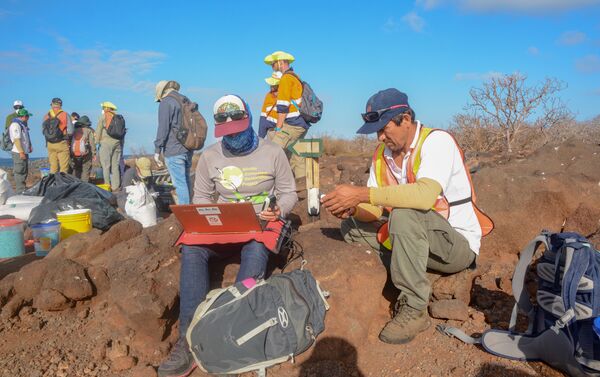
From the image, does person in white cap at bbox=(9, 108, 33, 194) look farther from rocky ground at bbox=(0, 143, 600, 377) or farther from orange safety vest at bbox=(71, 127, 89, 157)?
rocky ground at bbox=(0, 143, 600, 377)

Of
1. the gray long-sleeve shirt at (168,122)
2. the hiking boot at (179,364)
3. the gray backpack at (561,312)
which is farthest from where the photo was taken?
the gray long-sleeve shirt at (168,122)

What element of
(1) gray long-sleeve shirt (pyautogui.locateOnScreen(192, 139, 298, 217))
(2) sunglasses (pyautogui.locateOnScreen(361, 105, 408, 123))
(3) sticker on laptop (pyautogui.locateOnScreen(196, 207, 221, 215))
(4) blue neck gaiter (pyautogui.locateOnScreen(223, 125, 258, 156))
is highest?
(2) sunglasses (pyautogui.locateOnScreen(361, 105, 408, 123))

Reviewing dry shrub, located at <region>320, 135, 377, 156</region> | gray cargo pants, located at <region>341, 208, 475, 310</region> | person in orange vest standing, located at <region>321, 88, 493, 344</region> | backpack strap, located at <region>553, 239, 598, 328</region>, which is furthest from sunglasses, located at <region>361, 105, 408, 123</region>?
dry shrub, located at <region>320, 135, 377, 156</region>

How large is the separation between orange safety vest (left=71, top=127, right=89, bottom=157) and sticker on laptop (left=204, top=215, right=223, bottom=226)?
815cm

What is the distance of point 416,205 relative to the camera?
297 cm

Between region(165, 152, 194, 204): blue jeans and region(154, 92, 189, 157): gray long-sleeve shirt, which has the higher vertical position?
region(154, 92, 189, 157): gray long-sleeve shirt

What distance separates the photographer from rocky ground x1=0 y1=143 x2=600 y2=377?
117 inches

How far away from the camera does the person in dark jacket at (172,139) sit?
6145 mm

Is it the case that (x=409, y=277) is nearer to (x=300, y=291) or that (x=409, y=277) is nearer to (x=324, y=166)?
(x=300, y=291)

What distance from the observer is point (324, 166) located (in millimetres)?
12359

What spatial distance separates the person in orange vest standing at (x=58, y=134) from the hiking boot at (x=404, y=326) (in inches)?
344

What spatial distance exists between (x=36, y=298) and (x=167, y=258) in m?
1.21

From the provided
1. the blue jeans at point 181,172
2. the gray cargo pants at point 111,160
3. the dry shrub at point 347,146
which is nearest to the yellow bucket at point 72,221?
the blue jeans at point 181,172

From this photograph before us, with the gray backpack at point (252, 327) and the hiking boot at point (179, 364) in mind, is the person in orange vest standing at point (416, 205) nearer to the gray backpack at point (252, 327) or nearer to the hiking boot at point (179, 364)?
the gray backpack at point (252, 327)
